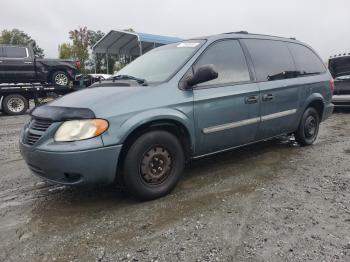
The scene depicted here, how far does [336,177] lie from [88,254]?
3075 millimetres

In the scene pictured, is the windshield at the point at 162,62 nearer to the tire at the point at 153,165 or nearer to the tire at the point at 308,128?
the tire at the point at 153,165

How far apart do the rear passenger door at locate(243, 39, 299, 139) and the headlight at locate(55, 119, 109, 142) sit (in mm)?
2292

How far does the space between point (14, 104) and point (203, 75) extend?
34.4 feet

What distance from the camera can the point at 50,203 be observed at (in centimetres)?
377

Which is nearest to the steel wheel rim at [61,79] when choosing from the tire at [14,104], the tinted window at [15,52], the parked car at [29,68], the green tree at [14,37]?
the parked car at [29,68]

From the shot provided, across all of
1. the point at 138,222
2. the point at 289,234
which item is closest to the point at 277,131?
the point at 289,234

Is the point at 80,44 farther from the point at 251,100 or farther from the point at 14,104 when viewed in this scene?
the point at 251,100

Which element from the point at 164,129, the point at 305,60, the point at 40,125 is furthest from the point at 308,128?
the point at 40,125

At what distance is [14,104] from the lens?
12.5 metres

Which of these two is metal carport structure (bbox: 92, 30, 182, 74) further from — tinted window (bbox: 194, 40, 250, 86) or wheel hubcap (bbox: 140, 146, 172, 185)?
wheel hubcap (bbox: 140, 146, 172, 185)

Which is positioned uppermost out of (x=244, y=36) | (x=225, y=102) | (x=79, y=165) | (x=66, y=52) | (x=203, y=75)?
(x=66, y=52)

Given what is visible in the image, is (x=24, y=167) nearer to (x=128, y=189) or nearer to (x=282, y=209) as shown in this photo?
(x=128, y=189)

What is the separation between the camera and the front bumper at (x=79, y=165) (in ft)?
10.5

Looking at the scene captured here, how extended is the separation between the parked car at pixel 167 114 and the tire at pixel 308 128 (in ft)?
0.97
